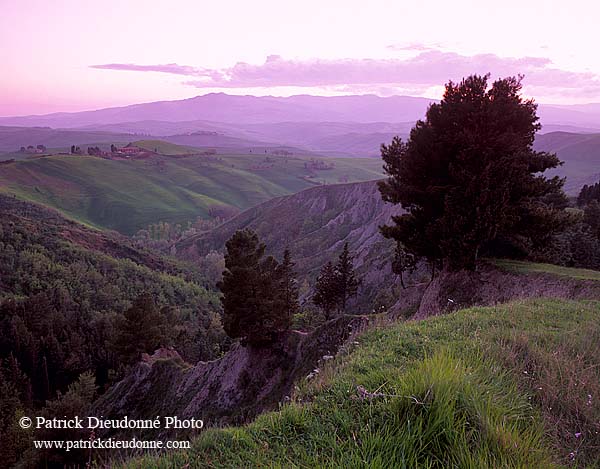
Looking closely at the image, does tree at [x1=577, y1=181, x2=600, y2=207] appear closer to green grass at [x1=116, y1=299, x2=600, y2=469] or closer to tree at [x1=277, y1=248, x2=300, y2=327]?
tree at [x1=277, y1=248, x2=300, y2=327]

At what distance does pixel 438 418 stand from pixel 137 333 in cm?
5167

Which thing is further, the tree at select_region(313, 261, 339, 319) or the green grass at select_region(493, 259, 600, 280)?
the tree at select_region(313, 261, 339, 319)

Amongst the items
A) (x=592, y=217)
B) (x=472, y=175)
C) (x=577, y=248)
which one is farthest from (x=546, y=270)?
(x=592, y=217)

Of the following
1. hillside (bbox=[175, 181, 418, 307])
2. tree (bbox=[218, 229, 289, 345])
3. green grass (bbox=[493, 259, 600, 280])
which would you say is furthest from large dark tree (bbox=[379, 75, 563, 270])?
hillside (bbox=[175, 181, 418, 307])

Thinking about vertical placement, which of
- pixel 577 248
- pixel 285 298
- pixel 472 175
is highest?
pixel 472 175

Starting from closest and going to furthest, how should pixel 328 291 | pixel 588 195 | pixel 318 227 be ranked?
1. pixel 328 291
2. pixel 588 195
3. pixel 318 227

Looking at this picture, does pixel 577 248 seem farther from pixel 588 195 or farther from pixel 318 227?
pixel 318 227

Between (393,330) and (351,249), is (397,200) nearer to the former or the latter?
(393,330)

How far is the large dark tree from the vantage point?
55.3 ft

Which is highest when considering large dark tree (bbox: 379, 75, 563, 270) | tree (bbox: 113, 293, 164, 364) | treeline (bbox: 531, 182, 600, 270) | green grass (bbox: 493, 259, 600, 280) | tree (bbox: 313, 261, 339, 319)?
large dark tree (bbox: 379, 75, 563, 270)

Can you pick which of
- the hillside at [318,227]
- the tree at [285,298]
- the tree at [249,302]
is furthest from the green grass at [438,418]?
the hillside at [318,227]

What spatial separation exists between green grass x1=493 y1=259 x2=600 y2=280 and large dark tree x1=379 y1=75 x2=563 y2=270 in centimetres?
152

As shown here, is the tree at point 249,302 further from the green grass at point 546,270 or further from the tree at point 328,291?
the green grass at point 546,270

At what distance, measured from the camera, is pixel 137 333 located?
48375 mm
